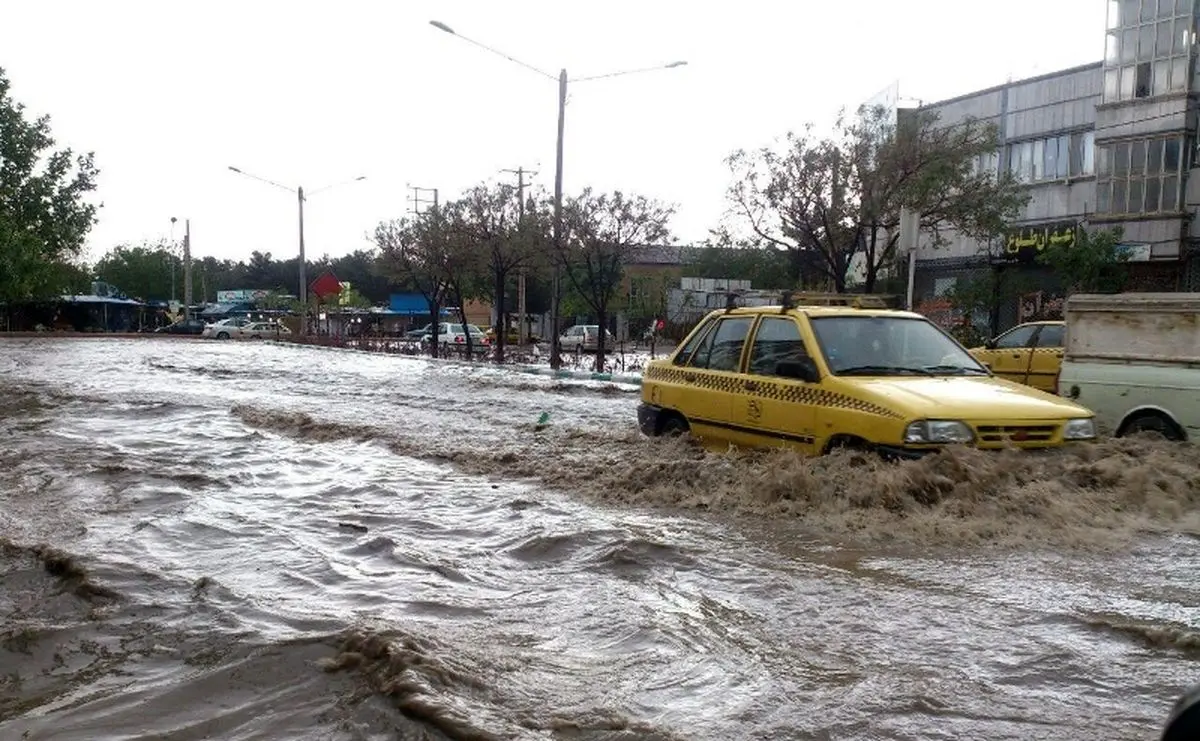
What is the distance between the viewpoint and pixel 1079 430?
255 inches

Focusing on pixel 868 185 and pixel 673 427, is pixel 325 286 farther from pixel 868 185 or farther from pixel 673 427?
pixel 673 427

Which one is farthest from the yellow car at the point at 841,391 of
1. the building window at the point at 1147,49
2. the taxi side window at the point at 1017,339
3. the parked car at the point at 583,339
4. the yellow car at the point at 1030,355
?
the parked car at the point at 583,339

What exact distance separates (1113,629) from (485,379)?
17801mm

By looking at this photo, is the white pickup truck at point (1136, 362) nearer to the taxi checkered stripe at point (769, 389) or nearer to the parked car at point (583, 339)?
the taxi checkered stripe at point (769, 389)

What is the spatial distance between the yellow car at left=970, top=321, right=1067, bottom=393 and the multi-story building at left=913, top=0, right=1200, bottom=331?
37.3 ft

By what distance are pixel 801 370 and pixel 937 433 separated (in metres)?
1.14

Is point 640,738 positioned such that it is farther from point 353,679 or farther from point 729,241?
point 729,241

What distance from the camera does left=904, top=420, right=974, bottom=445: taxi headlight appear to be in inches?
241

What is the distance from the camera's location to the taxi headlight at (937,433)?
6113mm

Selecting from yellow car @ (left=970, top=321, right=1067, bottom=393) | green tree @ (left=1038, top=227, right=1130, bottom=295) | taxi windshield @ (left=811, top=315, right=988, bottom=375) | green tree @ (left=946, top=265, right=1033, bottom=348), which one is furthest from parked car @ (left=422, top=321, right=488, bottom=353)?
taxi windshield @ (left=811, top=315, right=988, bottom=375)

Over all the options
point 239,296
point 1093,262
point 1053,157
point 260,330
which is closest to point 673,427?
point 1093,262

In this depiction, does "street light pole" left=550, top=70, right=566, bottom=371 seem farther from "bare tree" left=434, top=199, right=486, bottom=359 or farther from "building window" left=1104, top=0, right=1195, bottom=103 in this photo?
"building window" left=1104, top=0, right=1195, bottom=103

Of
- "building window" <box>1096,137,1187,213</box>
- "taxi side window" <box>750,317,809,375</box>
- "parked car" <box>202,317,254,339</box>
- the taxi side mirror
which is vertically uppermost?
"building window" <box>1096,137,1187,213</box>

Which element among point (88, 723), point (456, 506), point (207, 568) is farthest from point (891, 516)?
point (88, 723)
